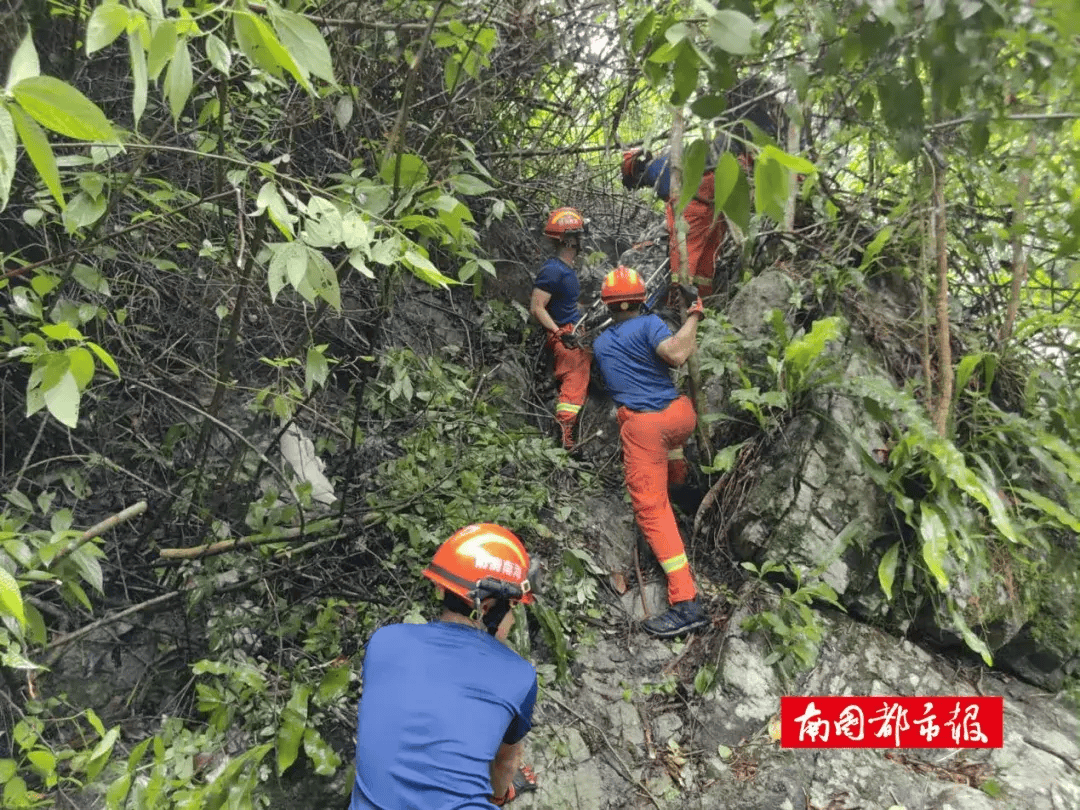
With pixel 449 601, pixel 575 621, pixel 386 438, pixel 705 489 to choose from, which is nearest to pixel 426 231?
pixel 449 601

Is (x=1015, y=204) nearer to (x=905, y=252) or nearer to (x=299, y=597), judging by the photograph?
(x=905, y=252)

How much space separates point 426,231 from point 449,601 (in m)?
1.40

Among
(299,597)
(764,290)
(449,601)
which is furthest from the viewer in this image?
(764,290)

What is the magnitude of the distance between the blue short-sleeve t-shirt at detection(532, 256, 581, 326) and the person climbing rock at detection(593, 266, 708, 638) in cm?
88

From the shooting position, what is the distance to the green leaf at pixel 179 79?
3.86 ft

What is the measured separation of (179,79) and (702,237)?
16.6ft

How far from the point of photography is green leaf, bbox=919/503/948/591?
386 cm

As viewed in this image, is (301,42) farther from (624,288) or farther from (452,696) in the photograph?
(624,288)

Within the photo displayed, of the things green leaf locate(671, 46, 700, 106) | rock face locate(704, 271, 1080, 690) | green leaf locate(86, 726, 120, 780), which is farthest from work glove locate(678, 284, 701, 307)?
green leaf locate(86, 726, 120, 780)

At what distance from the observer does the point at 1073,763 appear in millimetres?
3703

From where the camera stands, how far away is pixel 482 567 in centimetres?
255

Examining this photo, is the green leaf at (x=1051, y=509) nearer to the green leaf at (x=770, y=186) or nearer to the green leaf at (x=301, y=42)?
the green leaf at (x=770, y=186)

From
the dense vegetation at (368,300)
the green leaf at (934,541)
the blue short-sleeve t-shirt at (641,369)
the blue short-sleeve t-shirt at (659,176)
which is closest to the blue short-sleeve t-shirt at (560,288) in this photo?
the dense vegetation at (368,300)

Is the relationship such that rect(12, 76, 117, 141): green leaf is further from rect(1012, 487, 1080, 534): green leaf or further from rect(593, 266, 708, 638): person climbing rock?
rect(1012, 487, 1080, 534): green leaf
